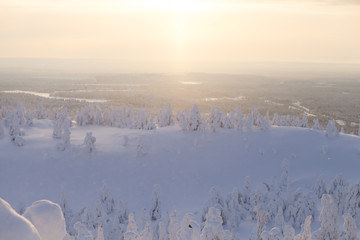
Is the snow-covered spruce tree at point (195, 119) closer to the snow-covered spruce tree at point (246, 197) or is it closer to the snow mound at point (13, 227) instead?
the snow-covered spruce tree at point (246, 197)

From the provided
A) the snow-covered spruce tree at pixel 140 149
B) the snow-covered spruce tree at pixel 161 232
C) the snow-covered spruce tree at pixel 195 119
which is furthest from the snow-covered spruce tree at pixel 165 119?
the snow-covered spruce tree at pixel 161 232

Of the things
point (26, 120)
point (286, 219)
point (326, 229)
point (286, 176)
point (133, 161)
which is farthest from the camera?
point (26, 120)

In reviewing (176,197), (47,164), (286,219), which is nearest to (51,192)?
(47,164)

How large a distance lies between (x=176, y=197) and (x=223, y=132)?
1372 cm

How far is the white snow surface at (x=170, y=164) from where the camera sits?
98.1 ft

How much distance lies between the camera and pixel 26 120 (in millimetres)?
46094

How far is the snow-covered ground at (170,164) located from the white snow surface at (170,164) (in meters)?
0.09

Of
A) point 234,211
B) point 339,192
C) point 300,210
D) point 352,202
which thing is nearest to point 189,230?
point 234,211

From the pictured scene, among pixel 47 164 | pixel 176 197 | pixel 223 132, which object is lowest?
pixel 176 197

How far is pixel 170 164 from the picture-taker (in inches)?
1382

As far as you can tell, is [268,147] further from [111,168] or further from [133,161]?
[111,168]

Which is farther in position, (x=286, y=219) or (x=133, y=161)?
(x=133, y=161)

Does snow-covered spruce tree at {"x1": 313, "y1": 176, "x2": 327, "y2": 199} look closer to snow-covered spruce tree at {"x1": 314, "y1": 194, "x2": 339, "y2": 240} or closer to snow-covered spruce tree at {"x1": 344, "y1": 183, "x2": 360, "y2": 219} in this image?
snow-covered spruce tree at {"x1": 344, "y1": 183, "x2": 360, "y2": 219}

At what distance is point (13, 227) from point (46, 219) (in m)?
1.11
